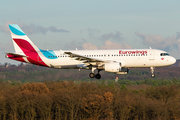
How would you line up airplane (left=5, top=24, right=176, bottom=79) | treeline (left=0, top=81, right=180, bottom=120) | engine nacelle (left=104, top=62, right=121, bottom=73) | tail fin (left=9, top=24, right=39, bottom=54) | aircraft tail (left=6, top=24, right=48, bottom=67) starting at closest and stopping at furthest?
engine nacelle (left=104, top=62, right=121, bottom=73) < airplane (left=5, top=24, right=176, bottom=79) < aircraft tail (left=6, top=24, right=48, bottom=67) < tail fin (left=9, top=24, right=39, bottom=54) < treeline (left=0, top=81, right=180, bottom=120)

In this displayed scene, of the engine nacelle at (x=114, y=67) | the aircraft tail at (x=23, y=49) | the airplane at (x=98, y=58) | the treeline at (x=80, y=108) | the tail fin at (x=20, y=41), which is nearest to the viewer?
the engine nacelle at (x=114, y=67)

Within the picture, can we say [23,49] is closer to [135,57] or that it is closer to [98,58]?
[98,58]

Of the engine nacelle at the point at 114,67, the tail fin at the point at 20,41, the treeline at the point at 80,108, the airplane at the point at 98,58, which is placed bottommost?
the treeline at the point at 80,108

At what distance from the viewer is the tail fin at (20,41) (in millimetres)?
57031

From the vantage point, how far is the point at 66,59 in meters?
54.2

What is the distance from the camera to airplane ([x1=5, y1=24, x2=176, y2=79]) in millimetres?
51969

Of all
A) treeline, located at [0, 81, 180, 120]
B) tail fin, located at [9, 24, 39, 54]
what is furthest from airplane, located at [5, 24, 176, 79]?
treeline, located at [0, 81, 180, 120]

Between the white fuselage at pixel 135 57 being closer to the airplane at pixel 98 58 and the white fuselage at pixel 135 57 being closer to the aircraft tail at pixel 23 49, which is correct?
the airplane at pixel 98 58

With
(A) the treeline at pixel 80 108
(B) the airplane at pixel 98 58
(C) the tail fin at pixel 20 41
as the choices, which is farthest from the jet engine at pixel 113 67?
(A) the treeline at pixel 80 108

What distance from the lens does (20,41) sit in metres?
58.1

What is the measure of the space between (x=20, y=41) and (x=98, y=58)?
16494 millimetres

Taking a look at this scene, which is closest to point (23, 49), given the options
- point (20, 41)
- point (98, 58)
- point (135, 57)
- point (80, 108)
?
point (20, 41)

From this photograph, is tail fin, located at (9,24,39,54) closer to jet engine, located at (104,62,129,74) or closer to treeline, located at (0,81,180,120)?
jet engine, located at (104,62,129,74)

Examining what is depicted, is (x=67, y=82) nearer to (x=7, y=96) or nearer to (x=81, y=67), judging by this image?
(x=7, y=96)
